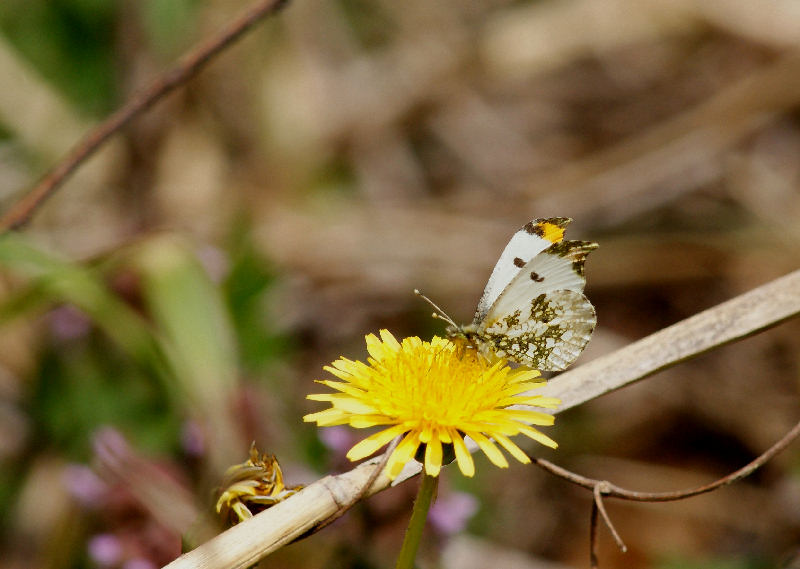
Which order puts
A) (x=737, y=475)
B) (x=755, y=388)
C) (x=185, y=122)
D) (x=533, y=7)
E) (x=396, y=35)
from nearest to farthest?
(x=737, y=475)
(x=755, y=388)
(x=185, y=122)
(x=533, y=7)
(x=396, y=35)

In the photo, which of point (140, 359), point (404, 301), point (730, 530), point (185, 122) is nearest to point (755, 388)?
point (730, 530)

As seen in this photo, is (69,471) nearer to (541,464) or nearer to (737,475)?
(541,464)

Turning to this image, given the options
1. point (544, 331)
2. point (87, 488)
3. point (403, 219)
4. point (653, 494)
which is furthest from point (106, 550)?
point (403, 219)

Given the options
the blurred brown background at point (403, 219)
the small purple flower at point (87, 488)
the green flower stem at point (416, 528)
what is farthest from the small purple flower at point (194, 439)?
the green flower stem at point (416, 528)

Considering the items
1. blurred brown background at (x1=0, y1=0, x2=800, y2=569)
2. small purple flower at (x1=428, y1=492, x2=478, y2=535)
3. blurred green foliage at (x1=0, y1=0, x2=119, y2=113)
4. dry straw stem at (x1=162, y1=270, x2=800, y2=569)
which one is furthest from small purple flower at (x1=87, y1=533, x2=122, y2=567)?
blurred green foliage at (x1=0, y1=0, x2=119, y2=113)

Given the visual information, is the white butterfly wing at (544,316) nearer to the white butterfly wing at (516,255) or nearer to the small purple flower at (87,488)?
the white butterfly wing at (516,255)

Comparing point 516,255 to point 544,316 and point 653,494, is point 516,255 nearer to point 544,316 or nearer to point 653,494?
point 544,316
